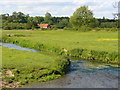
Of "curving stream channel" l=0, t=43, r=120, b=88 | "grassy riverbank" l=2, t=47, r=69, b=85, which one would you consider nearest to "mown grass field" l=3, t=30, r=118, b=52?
"curving stream channel" l=0, t=43, r=120, b=88

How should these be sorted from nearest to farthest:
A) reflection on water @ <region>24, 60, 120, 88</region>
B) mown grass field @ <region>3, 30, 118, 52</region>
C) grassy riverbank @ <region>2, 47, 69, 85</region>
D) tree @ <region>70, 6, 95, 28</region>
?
reflection on water @ <region>24, 60, 120, 88</region> → grassy riverbank @ <region>2, 47, 69, 85</region> → mown grass field @ <region>3, 30, 118, 52</region> → tree @ <region>70, 6, 95, 28</region>

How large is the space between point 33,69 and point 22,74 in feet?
5.47

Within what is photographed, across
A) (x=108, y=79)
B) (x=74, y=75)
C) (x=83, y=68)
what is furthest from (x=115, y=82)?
(x=83, y=68)

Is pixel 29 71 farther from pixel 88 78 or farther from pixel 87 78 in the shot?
pixel 88 78

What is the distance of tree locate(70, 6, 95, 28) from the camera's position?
108050mm

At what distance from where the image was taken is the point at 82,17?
111 meters

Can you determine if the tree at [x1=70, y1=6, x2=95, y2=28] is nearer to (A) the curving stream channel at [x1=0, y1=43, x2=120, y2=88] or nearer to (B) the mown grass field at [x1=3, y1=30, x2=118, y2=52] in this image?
(B) the mown grass field at [x1=3, y1=30, x2=118, y2=52]

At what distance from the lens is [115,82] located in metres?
21.1

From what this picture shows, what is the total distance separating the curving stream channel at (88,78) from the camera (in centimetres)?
1989

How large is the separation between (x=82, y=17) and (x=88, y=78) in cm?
9070

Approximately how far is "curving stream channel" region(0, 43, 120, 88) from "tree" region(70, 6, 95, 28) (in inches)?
3151

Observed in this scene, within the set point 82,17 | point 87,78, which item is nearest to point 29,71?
point 87,78

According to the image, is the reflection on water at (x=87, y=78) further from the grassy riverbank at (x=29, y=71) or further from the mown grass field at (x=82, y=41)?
the mown grass field at (x=82, y=41)

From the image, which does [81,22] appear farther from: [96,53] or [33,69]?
[33,69]
